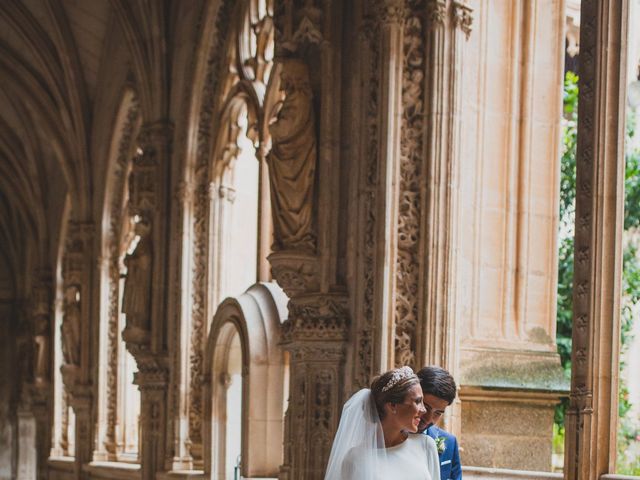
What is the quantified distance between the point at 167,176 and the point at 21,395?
13050 mm

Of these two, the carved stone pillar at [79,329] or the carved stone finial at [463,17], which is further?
the carved stone pillar at [79,329]

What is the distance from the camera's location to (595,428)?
705 cm

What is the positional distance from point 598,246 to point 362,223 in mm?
2130

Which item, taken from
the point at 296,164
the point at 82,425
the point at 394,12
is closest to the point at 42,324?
the point at 82,425

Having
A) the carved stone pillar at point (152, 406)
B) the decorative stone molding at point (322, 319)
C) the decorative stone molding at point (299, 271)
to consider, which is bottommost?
the carved stone pillar at point (152, 406)

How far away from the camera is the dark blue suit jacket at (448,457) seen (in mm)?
5254

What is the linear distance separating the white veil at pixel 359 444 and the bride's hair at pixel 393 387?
4 cm

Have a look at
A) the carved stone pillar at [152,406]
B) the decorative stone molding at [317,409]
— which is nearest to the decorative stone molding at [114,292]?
the carved stone pillar at [152,406]

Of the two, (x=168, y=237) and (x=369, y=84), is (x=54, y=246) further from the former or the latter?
(x=369, y=84)

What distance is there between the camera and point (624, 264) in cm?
1115

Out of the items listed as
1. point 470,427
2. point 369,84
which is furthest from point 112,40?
point 470,427

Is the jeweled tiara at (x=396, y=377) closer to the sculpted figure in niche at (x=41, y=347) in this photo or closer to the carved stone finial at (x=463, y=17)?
the carved stone finial at (x=463, y=17)

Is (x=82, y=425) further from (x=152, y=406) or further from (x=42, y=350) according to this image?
(x=42, y=350)

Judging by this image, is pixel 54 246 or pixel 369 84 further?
pixel 54 246
